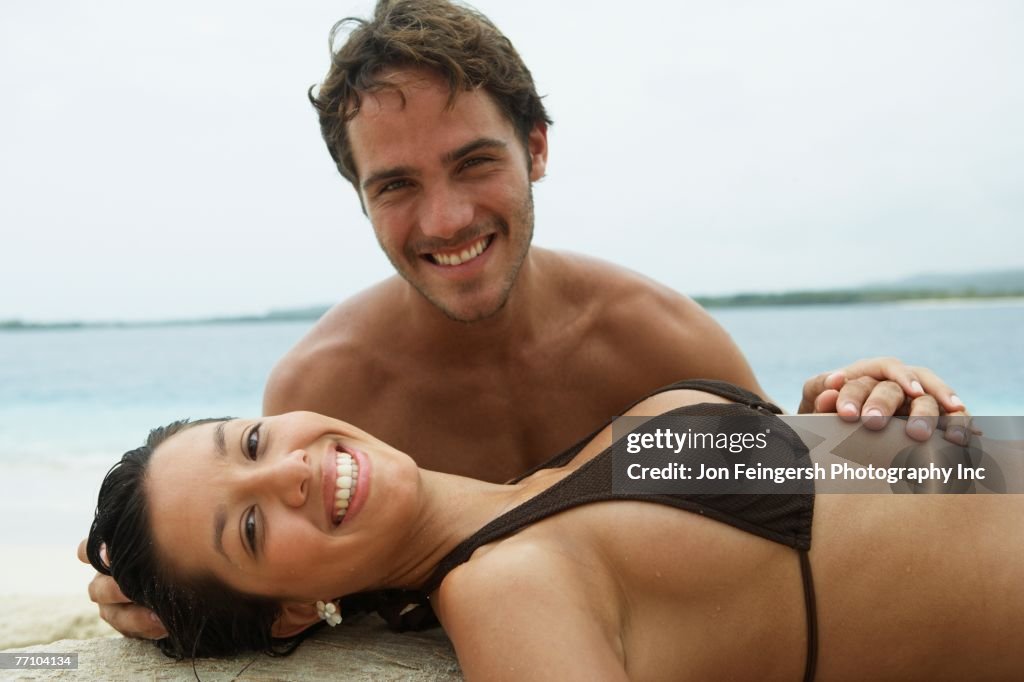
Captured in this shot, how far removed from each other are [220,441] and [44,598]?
2136 mm

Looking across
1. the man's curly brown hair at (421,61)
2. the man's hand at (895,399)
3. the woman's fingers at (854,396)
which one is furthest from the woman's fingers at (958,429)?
the man's curly brown hair at (421,61)

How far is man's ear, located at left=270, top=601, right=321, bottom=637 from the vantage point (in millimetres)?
2086

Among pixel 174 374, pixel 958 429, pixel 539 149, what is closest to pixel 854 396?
pixel 958 429

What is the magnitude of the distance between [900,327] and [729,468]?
11.7 meters

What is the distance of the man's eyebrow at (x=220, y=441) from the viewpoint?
197 centimetres

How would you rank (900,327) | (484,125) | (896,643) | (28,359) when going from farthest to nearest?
(900,327)
(28,359)
(484,125)
(896,643)

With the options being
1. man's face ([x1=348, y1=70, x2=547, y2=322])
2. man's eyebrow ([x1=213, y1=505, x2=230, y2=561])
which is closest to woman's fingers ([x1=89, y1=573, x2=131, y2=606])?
man's eyebrow ([x1=213, y1=505, x2=230, y2=561])

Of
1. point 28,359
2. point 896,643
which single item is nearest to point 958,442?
point 896,643

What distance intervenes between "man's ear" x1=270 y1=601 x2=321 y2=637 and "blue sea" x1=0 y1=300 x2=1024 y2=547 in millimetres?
3472

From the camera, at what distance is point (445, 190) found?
2.66 metres

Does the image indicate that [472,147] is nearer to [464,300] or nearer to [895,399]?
[464,300]

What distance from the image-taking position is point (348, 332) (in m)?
3.16

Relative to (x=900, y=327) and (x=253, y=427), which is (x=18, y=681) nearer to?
(x=253, y=427)

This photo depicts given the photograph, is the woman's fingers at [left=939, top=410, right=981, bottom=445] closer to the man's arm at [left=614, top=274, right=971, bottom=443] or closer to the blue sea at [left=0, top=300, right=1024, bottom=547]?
the man's arm at [left=614, top=274, right=971, bottom=443]
